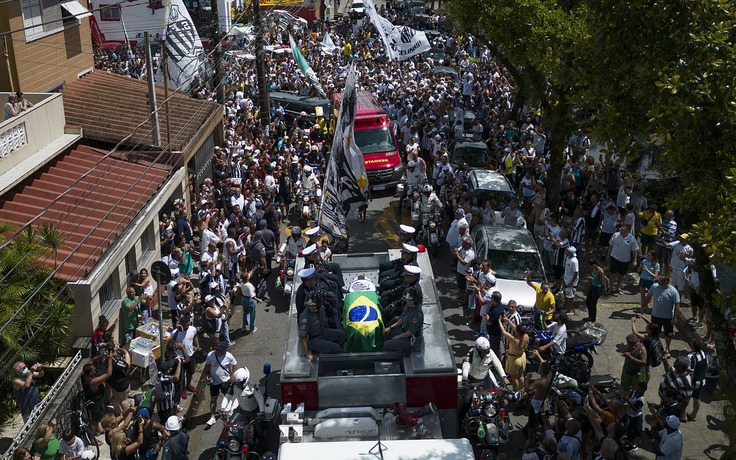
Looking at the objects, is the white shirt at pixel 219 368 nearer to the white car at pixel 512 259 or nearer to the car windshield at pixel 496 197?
the white car at pixel 512 259

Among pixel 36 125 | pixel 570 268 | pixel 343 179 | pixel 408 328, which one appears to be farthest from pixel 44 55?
pixel 408 328

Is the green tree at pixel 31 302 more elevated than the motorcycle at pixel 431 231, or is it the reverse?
the green tree at pixel 31 302

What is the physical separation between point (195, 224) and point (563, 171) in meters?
9.46

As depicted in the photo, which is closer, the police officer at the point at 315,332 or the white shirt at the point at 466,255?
the police officer at the point at 315,332

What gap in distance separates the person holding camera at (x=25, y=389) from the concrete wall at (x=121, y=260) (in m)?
1.77

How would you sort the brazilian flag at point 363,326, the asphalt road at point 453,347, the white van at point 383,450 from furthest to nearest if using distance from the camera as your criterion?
the asphalt road at point 453,347
the brazilian flag at point 363,326
the white van at point 383,450

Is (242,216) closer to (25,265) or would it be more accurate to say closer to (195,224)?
(195,224)

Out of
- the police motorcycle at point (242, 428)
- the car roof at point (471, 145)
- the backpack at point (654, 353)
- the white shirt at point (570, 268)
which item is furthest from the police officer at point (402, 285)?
the car roof at point (471, 145)

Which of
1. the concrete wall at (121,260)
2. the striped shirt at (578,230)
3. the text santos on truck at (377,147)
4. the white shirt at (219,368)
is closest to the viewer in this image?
the white shirt at (219,368)

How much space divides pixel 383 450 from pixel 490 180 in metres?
12.4

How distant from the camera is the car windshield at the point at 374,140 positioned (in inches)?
907

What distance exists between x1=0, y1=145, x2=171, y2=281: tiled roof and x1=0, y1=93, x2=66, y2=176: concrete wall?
0.48 metres

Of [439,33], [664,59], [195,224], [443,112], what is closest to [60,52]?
[195,224]

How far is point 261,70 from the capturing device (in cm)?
2602
